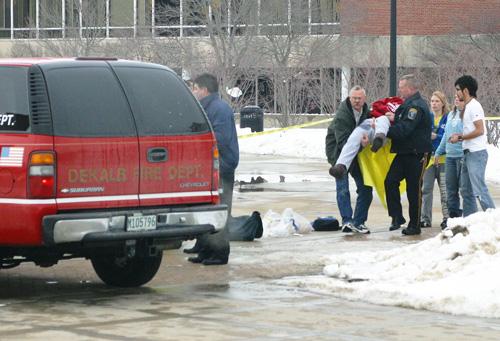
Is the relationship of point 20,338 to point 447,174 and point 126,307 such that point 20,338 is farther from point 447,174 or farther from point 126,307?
point 447,174

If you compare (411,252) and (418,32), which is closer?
(411,252)

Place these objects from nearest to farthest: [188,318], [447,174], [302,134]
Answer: [188,318] < [447,174] < [302,134]

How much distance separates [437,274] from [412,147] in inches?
173

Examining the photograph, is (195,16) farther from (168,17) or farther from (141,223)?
(141,223)

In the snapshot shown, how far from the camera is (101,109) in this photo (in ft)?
32.3

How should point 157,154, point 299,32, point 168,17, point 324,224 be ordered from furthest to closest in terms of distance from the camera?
point 168,17, point 299,32, point 324,224, point 157,154

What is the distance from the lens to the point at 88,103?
32.2 ft

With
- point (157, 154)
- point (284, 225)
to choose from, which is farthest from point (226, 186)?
point (284, 225)

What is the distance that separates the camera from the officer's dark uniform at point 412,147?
14.4 metres

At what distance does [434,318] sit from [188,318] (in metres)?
1.75

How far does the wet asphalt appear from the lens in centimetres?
850

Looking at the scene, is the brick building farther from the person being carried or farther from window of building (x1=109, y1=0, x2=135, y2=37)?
the person being carried

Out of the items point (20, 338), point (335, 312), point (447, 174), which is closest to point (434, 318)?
point (335, 312)

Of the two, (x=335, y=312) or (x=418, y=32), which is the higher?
(x=418, y=32)
